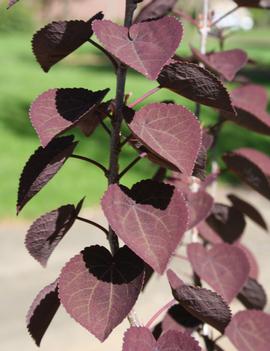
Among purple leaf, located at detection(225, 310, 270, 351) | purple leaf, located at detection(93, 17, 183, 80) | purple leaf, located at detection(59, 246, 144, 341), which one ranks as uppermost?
purple leaf, located at detection(93, 17, 183, 80)

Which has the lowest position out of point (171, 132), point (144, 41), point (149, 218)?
point (149, 218)

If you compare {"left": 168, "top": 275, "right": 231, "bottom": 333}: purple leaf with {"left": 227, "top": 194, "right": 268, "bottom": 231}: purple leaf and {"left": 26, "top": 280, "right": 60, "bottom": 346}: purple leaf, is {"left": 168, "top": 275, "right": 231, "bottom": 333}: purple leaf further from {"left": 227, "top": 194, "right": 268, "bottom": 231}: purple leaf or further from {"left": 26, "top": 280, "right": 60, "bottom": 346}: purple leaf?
{"left": 227, "top": 194, "right": 268, "bottom": 231}: purple leaf

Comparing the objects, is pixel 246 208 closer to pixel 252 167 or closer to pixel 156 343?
pixel 252 167

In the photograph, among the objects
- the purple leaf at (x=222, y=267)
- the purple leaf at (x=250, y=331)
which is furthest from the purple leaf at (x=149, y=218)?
the purple leaf at (x=222, y=267)

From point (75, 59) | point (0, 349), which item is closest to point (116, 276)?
point (0, 349)

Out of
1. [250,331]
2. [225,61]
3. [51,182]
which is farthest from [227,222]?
[51,182]

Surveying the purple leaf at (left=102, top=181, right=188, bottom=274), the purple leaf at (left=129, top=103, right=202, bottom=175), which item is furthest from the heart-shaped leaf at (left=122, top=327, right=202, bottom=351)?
the purple leaf at (left=129, top=103, right=202, bottom=175)
